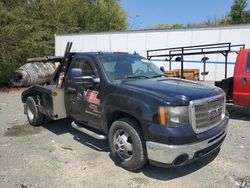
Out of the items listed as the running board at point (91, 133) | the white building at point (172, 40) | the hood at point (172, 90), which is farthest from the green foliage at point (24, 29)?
the hood at point (172, 90)

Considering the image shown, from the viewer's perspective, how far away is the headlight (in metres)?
4.34

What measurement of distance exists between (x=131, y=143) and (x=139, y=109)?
2.14 ft

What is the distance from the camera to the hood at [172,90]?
174 inches

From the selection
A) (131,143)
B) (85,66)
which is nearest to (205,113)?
(131,143)

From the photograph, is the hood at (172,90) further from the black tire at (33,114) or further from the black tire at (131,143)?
the black tire at (33,114)

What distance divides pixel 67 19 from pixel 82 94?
67.5 feet

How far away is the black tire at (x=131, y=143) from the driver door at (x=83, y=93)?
59 centimetres

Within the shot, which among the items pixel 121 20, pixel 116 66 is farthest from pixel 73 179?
pixel 121 20

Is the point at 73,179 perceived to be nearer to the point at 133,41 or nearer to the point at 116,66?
the point at 116,66

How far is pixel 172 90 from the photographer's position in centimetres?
472

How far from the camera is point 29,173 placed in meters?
5.00

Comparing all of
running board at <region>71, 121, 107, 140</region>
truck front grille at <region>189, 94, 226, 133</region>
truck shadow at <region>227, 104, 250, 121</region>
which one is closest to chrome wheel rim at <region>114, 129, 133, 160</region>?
running board at <region>71, 121, 107, 140</region>

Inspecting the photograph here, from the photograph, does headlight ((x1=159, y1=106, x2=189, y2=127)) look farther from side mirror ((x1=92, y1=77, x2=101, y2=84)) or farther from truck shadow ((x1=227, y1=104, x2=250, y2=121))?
truck shadow ((x1=227, y1=104, x2=250, y2=121))

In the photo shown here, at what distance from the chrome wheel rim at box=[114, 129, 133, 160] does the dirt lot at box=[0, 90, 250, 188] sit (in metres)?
0.27
